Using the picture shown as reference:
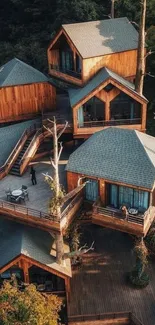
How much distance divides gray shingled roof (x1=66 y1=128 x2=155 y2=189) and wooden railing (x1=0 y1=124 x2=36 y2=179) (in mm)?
5771

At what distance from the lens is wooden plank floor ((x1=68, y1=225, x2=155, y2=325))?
26188mm

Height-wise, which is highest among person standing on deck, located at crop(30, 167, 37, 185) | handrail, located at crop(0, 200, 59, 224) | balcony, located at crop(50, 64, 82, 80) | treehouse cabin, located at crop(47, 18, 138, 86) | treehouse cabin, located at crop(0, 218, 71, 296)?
treehouse cabin, located at crop(47, 18, 138, 86)

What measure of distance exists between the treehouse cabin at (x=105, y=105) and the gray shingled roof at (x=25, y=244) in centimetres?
895

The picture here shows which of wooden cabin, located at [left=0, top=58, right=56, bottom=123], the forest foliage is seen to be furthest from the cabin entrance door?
the forest foliage

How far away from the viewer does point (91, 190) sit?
27750mm

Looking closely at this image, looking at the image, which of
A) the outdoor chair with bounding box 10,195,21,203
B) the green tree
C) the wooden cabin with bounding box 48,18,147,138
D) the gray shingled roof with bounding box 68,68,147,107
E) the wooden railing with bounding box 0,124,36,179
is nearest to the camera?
the green tree

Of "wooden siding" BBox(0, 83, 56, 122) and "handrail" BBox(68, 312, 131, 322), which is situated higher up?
"wooden siding" BBox(0, 83, 56, 122)

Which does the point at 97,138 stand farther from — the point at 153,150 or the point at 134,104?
the point at 134,104

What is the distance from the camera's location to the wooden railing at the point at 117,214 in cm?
2495

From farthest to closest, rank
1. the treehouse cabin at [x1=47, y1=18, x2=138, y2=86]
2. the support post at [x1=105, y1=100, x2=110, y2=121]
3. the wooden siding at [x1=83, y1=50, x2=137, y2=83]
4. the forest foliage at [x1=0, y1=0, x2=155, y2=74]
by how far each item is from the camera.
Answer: the forest foliage at [x1=0, y1=0, x2=155, y2=74] → the treehouse cabin at [x1=47, y1=18, x2=138, y2=86] → the wooden siding at [x1=83, y1=50, x2=137, y2=83] → the support post at [x1=105, y1=100, x2=110, y2=121]

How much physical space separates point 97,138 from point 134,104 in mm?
7422

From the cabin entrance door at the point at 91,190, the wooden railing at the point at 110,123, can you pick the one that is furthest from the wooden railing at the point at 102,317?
the wooden railing at the point at 110,123

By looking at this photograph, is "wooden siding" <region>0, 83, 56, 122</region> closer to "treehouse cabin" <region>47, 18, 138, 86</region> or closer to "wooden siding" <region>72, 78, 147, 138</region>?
"treehouse cabin" <region>47, 18, 138, 86</region>

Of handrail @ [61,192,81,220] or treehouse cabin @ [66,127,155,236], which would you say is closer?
treehouse cabin @ [66,127,155,236]
